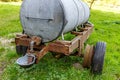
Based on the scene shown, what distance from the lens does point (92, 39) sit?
8.21m

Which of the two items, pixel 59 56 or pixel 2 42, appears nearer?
pixel 59 56

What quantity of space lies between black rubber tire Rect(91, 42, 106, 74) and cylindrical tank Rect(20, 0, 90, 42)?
2.56 ft

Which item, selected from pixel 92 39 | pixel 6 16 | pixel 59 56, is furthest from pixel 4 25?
pixel 59 56

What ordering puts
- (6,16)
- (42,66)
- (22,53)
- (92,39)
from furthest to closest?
1. (6,16)
2. (92,39)
3. (22,53)
4. (42,66)

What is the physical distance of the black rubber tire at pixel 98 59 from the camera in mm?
5207

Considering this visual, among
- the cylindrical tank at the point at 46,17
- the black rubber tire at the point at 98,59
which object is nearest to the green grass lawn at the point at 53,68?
the black rubber tire at the point at 98,59

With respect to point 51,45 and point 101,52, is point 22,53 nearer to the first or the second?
point 51,45

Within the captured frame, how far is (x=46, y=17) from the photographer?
15.9ft

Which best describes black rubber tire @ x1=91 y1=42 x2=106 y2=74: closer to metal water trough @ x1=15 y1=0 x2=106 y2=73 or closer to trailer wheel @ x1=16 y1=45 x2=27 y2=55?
metal water trough @ x1=15 y1=0 x2=106 y2=73

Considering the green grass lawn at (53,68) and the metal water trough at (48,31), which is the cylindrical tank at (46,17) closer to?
the metal water trough at (48,31)

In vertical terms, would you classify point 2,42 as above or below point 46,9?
below

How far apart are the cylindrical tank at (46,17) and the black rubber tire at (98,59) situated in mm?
781

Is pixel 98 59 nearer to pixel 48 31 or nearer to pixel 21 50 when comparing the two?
pixel 48 31

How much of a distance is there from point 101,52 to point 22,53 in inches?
79.8
